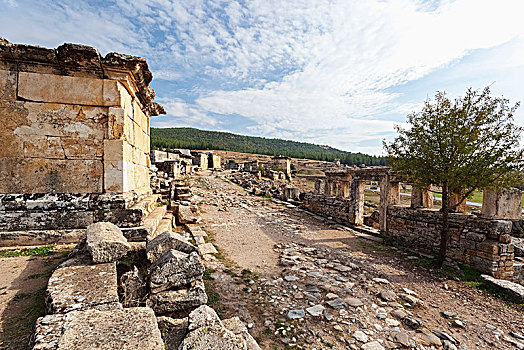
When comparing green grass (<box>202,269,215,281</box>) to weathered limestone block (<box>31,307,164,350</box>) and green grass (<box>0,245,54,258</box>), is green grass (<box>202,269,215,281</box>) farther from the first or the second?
weathered limestone block (<box>31,307,164,350</box>)

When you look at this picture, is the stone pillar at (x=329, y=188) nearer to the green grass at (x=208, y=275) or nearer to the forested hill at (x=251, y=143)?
the green grass at (x=208, y=275)

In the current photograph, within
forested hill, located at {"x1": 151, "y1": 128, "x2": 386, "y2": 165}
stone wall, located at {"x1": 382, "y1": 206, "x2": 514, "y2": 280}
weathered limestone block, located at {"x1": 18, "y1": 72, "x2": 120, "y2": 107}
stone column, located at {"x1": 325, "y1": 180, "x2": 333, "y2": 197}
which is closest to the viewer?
weathered limestone block, located at {"x1": 18, "y1": 72, "x2": 120, "y2": 107}

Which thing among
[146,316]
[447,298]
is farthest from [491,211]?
[146,316]

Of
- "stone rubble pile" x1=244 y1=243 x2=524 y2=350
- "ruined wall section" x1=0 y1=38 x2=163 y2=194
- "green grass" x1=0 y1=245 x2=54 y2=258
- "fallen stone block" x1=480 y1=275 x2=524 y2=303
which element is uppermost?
"ruined wall section" x1=0 y1=38 x2=163 y2=194

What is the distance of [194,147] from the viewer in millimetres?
82438

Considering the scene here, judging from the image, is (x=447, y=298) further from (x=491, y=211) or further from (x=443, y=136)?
(x=443, y=136)

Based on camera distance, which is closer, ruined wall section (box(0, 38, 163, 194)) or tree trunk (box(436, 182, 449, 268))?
ruined wall section (box(0, 38, 163, 194))

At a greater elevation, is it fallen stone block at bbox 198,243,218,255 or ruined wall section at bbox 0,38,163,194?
ruined wall section at bbox 0,38,163,194

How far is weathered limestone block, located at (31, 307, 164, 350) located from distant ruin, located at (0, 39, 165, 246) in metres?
2.72

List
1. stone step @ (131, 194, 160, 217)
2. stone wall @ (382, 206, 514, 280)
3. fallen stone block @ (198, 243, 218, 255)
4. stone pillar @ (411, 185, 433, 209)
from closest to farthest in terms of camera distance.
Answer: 1. stone step @ (131, 194, 160, 217)
2. fallen stone block @ (198, 243, 218, 255)
3. stone wall @ (382, 206, 514, 280)
4. stone pillar @ (411, 185, 433, 209)

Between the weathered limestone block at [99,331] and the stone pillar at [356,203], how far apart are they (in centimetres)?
1149

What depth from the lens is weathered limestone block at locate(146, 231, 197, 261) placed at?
12.0 feet

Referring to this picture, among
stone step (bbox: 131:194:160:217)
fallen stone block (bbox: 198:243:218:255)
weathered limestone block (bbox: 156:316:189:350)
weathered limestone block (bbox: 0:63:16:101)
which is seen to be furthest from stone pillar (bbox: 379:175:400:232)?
weathered limestone block (bbox: 0:63:16:101)

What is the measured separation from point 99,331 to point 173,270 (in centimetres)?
139
